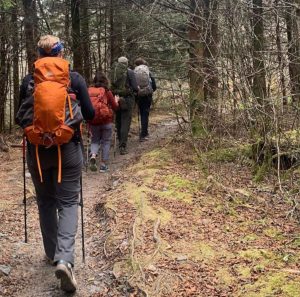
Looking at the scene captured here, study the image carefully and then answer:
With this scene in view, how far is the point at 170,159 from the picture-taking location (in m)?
9.13

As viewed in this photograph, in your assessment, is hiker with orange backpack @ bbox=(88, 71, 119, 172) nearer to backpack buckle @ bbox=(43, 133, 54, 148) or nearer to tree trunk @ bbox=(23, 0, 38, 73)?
tree trunk @ bbox=(23, 0, 38, 73)

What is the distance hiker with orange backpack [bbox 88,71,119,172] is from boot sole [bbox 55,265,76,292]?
5192 millimetres

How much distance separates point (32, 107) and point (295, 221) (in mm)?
3448

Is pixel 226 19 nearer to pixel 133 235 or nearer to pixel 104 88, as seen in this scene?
pixel 104 88

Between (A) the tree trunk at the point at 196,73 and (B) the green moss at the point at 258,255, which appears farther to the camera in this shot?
(A) the tree trunk at the point at 196,73

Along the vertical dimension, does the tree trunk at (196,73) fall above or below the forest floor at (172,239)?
above

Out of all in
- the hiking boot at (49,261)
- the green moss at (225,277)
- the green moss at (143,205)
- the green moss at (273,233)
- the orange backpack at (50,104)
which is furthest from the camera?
the green moss at (143,205)

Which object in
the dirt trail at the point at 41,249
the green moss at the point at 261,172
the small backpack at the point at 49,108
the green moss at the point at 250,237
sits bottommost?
the dirt trail at the point at 41,249

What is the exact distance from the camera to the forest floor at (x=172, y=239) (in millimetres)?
4301

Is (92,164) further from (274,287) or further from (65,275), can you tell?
(274,287)

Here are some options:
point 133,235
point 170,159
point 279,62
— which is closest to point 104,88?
point 170,159

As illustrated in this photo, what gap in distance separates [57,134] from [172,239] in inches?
75.6

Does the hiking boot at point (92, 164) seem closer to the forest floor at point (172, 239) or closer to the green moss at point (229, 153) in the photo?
the forest floor at point (172, 239)

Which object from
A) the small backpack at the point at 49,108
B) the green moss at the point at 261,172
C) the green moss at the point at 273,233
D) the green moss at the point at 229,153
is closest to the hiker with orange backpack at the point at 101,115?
the green moss at the point at 229,153
